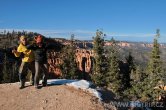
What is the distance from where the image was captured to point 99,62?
181ft

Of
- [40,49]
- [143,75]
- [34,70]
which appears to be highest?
[40,49]

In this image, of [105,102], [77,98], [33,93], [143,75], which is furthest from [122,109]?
[143,75]

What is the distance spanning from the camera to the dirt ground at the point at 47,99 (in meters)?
14.9

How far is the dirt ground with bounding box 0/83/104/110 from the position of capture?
1490 centimetres

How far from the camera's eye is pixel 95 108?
48.9ft

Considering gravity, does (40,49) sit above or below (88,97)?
above

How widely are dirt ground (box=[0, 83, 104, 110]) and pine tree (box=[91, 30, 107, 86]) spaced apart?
37216 millimetres

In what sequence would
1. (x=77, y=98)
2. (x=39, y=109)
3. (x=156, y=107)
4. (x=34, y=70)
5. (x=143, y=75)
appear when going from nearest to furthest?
(x=39, y=109)
(x=77, y=98)
(x=34, y=70)
(x=156, y=107)
(x=143, y=75)

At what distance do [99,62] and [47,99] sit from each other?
39.9m

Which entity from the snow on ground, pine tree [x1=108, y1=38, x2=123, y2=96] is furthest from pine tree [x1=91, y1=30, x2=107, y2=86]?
the snow on ground

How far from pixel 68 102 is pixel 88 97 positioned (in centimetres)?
113

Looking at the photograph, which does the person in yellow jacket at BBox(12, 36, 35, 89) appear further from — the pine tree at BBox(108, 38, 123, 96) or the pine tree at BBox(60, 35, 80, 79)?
the pine tree at BBox(60, 35, 80, 79)

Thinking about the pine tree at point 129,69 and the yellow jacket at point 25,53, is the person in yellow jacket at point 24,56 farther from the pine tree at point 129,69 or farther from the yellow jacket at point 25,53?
the pine tree at point 129,69

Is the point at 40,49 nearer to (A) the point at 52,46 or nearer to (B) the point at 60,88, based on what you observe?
(A) the point at 52,46
